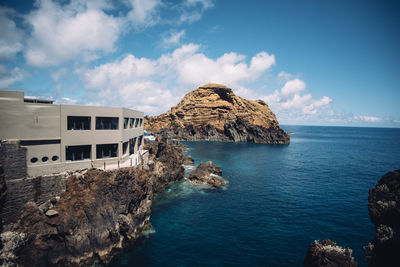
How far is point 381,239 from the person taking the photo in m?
17.0


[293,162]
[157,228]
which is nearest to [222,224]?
[157,228]

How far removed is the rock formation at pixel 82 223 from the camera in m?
19.0

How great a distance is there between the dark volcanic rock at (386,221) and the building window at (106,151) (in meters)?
31.1

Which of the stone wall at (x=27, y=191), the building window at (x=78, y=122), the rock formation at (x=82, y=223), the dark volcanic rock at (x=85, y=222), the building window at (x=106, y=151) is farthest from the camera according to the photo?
the building window at (x=106, y=151)

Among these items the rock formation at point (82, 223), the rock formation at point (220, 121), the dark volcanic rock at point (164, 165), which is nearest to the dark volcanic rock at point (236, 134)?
the rock formation at point (220, 121)

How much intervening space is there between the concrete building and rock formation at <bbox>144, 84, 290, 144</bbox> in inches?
4123

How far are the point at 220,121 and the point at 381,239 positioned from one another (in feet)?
410

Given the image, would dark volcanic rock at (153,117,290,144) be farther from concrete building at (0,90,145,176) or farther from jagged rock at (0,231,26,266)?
jagged rock at (0,231,26,266)

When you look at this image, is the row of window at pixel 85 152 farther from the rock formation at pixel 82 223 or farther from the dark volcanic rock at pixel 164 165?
the dark volcanic rock at pixel 164 165

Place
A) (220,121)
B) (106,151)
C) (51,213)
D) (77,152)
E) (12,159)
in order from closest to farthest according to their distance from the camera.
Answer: (51,213), (12,159), (77,152), (106,151), (220,121)

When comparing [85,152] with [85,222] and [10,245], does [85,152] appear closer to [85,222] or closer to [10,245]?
[85,222]

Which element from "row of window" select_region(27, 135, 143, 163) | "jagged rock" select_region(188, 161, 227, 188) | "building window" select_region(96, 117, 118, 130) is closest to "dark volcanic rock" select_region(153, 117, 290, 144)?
"jagged rock" select_region(188, 161, 227, 188)

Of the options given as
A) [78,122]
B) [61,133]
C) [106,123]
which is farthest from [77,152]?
[106,123]

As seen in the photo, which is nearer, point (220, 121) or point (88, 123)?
point (88, 123)
